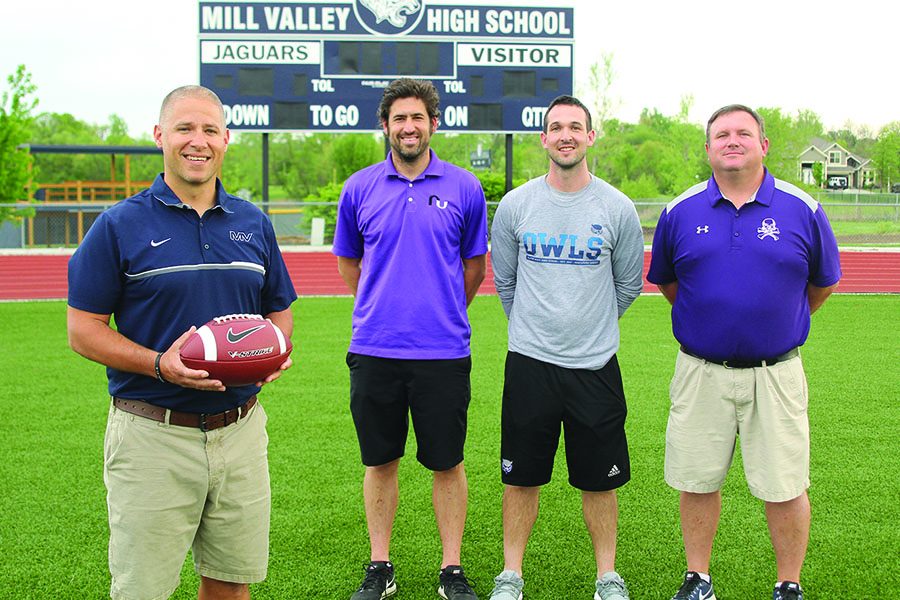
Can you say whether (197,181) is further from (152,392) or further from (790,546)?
(790,546)

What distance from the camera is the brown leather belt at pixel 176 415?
241 centimetres

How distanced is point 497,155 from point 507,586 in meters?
48.6

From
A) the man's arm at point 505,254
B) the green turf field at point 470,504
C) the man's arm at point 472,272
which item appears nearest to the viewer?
the man's arm at point 505,254

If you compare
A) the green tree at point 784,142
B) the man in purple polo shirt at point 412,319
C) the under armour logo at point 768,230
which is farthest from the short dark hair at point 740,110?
the green tree at point 784,142

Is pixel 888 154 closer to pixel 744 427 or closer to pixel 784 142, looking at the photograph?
pixel 784 142

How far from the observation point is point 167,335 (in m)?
2.39

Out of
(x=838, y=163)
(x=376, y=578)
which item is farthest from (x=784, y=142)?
(x=838, y=163)

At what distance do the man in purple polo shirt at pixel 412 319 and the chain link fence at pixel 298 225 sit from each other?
1500 cm

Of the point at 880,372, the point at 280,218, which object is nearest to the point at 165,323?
the point at 880,372

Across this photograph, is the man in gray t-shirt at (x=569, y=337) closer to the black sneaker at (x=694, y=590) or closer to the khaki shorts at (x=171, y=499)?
the black sneaker at (x=694, y=590)

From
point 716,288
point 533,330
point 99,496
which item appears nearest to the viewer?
point 716,288

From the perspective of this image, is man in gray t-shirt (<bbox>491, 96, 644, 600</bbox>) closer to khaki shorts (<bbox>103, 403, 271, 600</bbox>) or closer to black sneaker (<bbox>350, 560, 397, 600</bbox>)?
black sneaker (<bbox>350, 560, 397, 600</bbox>)

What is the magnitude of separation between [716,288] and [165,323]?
191 centimetres

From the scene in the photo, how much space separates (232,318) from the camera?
241 centimetres
